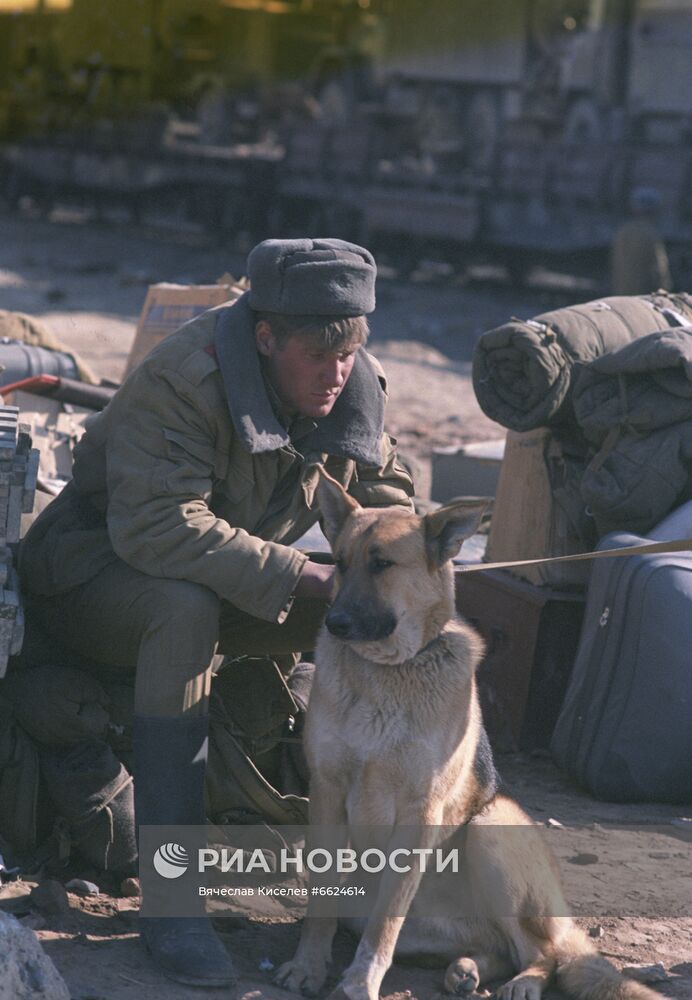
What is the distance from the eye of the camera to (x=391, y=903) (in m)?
3.46

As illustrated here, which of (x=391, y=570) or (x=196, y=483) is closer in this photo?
(x=391, y=570)

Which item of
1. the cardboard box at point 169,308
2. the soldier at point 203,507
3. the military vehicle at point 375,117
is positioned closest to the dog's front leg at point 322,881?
the soldier at point 203,507

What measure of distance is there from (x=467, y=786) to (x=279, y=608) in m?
0.64

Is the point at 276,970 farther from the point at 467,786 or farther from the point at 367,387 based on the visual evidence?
the point at 367,387

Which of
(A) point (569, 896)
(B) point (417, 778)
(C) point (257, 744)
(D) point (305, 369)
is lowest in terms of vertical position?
(A) point (569, 896)

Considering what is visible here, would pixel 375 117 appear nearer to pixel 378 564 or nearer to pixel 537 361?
pixel 537 361

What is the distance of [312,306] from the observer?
12.2 feet

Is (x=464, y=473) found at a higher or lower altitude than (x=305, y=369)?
lower

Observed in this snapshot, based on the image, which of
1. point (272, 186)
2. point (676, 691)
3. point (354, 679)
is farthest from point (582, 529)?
point (272, 186)

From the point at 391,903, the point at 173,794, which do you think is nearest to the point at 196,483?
the point at 173,794

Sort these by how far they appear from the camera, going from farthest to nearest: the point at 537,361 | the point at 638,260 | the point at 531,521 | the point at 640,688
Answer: the point at 638,260, the point at 531,521, the point at 537,361, the point at 640,688

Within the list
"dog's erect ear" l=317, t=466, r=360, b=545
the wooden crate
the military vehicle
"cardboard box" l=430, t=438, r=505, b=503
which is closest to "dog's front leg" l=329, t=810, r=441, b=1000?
"dog's erect ear" l=317, t=466, r=360, b=545

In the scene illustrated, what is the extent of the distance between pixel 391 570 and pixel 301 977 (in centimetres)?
99

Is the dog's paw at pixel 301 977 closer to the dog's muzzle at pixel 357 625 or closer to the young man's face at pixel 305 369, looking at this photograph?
the dog's muzzle at pixel 357 625
